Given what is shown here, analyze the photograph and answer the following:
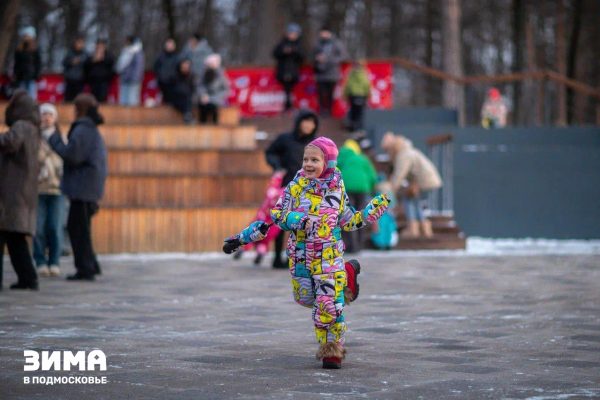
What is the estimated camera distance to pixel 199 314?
11.3 metres

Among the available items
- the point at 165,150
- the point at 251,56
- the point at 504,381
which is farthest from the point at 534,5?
the point at 504,381

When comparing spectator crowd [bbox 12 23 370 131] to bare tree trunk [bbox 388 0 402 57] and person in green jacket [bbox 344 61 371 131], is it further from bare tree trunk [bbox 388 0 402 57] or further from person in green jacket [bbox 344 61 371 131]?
bare tree trunk [bbox 388 0 402 57]

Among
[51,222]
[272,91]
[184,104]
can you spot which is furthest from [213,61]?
[51,222]

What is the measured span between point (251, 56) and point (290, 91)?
98.8 ft

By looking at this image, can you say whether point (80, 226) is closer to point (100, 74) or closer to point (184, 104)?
point (184, 104)

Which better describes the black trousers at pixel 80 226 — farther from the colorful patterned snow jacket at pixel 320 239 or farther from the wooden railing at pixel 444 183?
the wooden railing at pixel 444 183

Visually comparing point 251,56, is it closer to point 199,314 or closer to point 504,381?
point 199,314

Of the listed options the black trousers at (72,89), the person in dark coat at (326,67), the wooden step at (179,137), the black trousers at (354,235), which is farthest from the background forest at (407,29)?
the black trousers at (354,235)

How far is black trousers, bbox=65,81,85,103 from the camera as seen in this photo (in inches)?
1030

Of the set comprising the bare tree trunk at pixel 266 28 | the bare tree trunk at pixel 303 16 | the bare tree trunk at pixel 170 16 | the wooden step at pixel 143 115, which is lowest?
the wooden step at pixel 143 115

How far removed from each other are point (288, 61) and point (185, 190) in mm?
6192

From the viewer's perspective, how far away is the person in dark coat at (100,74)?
2594 cm

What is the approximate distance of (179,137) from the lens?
2283 centimetres

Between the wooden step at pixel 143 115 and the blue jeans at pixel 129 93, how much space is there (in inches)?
25.3
